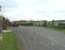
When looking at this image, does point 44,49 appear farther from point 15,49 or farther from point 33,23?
point 33,23

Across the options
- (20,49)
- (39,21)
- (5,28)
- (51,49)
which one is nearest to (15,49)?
(20,49)

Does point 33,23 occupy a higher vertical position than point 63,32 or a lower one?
higher

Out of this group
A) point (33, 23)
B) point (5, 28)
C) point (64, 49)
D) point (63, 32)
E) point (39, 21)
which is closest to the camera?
point (64, 49)

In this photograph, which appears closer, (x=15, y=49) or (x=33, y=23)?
(x=15, y=49)

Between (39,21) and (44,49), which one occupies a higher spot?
(39,21)

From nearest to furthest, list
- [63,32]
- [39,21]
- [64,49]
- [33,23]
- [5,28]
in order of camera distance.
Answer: [64,49] < [39,21] < [33,23] < [63,32] < [5,28]

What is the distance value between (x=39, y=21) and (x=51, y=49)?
3.36 m

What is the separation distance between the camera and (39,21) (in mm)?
17016

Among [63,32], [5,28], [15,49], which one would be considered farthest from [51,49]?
[5,28]

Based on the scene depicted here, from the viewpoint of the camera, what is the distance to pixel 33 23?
59.6 feet

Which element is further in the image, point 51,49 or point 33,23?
point 33,23

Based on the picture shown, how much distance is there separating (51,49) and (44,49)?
473mm

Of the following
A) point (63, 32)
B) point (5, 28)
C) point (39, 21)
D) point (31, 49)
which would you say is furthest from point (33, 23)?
point (5, 28)

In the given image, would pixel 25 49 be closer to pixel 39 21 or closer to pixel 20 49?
pixel 20 49
